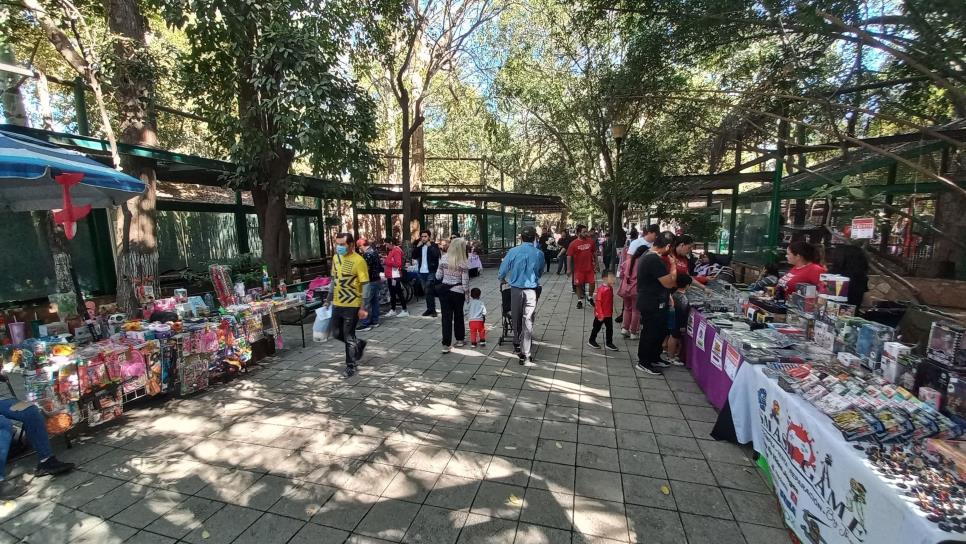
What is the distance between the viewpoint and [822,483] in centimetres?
214

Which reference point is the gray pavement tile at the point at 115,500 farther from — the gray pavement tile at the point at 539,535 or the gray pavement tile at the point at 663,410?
the gray pavement tile at the point at 663,410

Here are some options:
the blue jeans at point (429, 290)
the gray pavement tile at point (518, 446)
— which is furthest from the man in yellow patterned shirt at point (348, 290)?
the blue jeans at point (429, 290)

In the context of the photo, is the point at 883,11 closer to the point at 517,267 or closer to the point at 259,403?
the point at 517,267

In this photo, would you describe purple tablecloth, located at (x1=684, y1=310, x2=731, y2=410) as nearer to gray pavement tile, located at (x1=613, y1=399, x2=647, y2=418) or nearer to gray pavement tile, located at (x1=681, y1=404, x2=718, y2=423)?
gray pavement tile, located at (x1=681, y1=404, x2=718, y2=423)

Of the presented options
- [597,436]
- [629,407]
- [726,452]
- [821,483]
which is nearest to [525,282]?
[629,407]

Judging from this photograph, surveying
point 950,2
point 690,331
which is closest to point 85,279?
point 690,331

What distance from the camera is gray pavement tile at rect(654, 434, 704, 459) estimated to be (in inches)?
132

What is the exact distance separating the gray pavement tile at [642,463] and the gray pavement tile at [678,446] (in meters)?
0.15

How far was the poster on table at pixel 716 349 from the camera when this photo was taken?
399 centimetres

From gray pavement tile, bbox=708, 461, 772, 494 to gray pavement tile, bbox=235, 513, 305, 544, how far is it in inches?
118

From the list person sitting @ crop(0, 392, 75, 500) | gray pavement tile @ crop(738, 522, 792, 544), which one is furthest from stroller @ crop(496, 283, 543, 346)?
person sitting @ crop(0, 392, 75, 500)

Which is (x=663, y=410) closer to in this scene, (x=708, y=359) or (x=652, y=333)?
(x=708, y=359)

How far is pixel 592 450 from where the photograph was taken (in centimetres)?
340

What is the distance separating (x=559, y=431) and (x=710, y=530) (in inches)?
55.5
